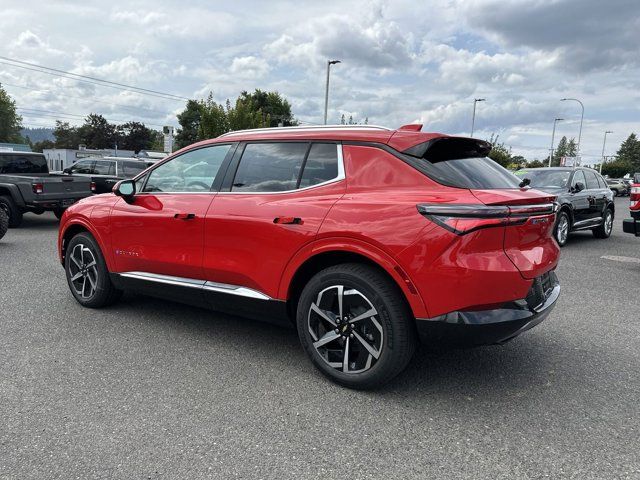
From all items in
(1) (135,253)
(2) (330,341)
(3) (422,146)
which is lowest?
(2) (330,341)

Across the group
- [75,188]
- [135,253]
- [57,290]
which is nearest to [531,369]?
[135,253]

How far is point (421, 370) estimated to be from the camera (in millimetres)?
3533

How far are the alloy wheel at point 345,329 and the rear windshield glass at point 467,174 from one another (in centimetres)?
87

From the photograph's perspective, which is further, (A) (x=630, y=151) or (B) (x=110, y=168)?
(A) (x=630, y=151)

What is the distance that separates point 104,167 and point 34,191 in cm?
440

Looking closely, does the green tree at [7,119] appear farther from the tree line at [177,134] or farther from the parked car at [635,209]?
the parked car at [635,209]

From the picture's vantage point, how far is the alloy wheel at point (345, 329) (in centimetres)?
304

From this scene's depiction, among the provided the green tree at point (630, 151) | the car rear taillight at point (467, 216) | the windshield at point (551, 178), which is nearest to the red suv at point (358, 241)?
the car rear taillight at point (467, 216)

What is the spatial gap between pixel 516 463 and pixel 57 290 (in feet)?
16.6

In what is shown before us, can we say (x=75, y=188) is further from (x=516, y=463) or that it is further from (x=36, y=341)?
(x=516, y=463)

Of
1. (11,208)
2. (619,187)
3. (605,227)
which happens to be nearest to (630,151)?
(619,187)

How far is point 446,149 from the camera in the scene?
321cm

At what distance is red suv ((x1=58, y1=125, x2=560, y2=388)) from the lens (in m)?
2.79

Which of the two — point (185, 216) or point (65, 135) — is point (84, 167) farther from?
point (65, 135)
